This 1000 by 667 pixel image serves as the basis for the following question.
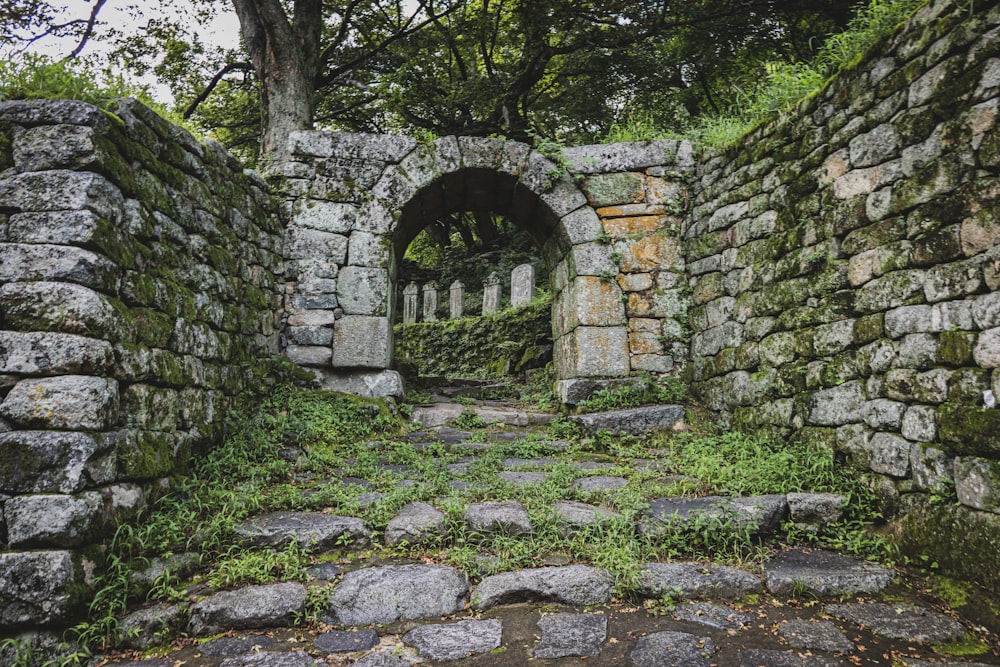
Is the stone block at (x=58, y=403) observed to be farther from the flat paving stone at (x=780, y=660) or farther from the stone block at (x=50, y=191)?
the flat paving stone at (x=780, y=660)

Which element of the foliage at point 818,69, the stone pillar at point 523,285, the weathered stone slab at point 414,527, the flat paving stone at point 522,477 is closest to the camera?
the weathered stone slab at point 414,527

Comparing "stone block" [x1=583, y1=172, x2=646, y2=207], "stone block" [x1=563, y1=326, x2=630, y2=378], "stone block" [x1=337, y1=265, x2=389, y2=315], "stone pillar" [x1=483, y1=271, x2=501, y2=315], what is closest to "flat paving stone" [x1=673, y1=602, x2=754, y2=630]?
"stone block" [x1=563, y1=326, x2=630, y2=378]

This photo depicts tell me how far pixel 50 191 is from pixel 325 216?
2710 millimetres

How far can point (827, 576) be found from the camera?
2475 mm

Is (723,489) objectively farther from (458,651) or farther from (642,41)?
(642,41)

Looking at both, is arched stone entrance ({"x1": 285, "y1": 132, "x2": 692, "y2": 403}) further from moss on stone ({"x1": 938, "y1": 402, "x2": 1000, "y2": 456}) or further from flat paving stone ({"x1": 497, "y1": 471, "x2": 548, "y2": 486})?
moss on stone ({"x1": 938, "y1": 402, "x2": 1000, "y2": 456})

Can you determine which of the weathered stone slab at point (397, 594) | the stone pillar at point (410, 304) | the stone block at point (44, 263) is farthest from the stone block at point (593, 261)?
the stone pillar at point (410, 304)

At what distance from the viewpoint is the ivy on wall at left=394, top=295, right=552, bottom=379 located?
8.45 metres

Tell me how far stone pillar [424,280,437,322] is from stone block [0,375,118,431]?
1141 centimetres

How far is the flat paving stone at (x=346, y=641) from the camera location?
2.10 metres

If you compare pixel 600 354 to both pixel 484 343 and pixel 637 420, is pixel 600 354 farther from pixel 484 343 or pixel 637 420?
pixel 484 343

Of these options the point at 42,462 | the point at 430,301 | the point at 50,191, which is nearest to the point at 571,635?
the point at 42,462

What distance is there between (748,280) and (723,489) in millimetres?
1722

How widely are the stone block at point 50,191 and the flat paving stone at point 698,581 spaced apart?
2.92m
